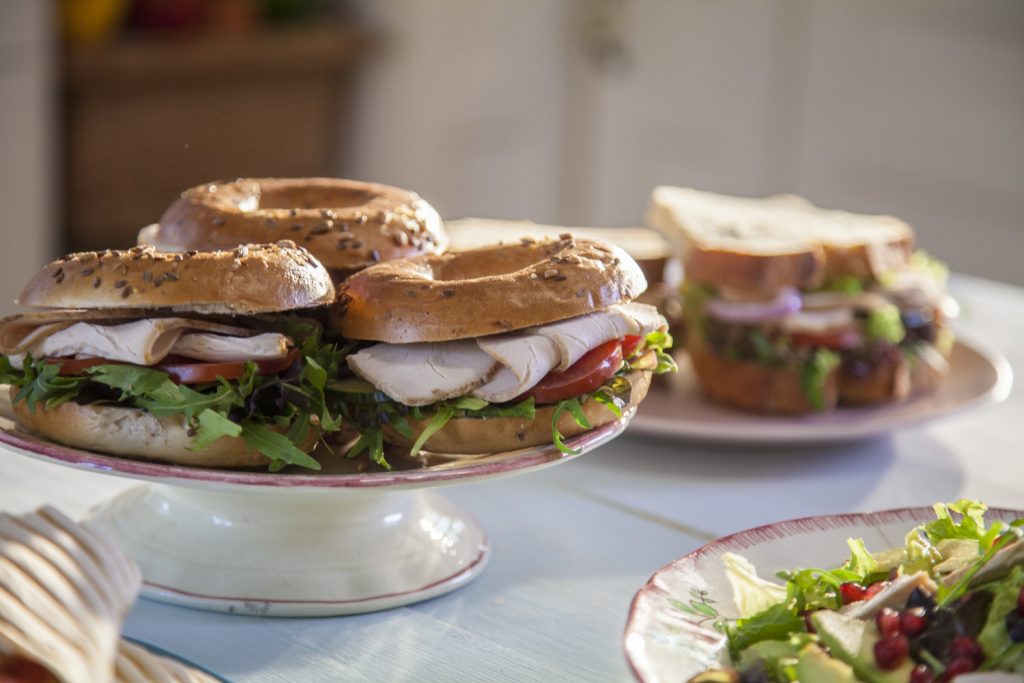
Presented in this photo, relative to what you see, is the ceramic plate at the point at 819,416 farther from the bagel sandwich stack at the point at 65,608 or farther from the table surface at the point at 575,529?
the bagel sandwich stack at the point at 65,608

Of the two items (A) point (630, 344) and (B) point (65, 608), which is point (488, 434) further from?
(B) point (65, 608)

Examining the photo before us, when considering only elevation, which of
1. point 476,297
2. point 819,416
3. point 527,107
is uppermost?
point 476,297

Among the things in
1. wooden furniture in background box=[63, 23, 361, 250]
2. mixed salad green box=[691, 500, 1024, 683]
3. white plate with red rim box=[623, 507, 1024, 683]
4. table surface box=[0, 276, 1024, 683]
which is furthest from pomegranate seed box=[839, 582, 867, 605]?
wooden furniture in background box=[63, 23, 361, 250]

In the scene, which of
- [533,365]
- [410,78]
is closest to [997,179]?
[410,78]

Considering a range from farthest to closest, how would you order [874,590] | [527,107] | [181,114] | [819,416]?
[527,107] < [181,114] < [819,416] < [874,590]

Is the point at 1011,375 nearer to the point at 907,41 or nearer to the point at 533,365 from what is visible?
the point at 533,365

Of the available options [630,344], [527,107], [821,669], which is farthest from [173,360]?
[527,107]

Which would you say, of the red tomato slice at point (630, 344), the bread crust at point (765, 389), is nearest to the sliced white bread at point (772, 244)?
the bread crust at point (765, 389)
